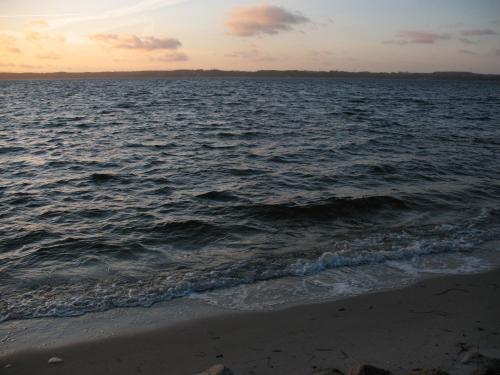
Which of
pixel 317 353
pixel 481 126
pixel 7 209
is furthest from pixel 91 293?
pixel 481 126

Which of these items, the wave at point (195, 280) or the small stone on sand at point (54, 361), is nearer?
the small stone on sand at point (54, 361)

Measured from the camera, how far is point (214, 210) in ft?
37.8

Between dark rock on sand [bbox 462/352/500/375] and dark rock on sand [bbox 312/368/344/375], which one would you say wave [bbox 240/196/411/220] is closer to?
dark rock on sand [bbox 462/352/500/375]

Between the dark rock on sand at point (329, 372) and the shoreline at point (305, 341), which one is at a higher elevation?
the dark rock on sand at point (329, 372)

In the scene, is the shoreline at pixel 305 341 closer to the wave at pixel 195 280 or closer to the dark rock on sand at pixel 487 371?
the dark rock on sand at pixel 487 371

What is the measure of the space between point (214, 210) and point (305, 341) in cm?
637

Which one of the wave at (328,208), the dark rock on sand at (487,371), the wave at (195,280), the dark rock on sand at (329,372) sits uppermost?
the dark rock on sand at (487,371)

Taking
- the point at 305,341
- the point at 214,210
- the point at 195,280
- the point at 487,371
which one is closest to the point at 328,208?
the point at 214,210

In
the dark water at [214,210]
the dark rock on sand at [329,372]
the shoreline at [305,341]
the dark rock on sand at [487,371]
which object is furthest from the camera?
the dark water at [214,210]

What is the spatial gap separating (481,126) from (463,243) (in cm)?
2598

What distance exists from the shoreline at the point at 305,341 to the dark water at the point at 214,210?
1.24m

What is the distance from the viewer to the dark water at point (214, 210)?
25.7ft

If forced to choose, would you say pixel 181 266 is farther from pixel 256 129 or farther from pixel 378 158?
pixel 256 129

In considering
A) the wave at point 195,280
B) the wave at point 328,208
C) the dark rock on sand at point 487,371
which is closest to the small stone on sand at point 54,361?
the wave at point 195,280
